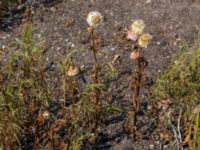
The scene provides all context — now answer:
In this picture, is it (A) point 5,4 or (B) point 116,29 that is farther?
(A) point 5,4

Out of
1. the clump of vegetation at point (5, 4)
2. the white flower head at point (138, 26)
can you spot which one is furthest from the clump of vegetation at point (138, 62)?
the clump of vegetation at point (5, 4)

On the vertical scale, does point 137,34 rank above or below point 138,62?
above

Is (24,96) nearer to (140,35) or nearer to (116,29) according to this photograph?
(140,35)

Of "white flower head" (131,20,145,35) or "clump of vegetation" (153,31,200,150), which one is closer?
"white flower head" (131,20,145,35)

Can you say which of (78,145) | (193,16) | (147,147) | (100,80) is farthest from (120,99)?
(193,16)

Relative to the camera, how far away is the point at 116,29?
4609 millimetres

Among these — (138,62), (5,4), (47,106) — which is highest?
(5,4)

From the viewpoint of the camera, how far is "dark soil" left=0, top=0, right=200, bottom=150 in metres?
4.11

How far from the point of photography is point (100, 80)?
3.88 meters

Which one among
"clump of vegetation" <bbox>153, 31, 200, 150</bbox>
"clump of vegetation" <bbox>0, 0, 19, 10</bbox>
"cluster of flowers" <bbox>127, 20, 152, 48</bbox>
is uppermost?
"clump of vegetation" <bbox>0, 0, 19, 10</bbox>

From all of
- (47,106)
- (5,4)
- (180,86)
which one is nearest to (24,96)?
(47,106)

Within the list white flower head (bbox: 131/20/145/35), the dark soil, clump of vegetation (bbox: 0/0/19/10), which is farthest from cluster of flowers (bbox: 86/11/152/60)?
clump of vegetation (bbox: 0/0/19/10)

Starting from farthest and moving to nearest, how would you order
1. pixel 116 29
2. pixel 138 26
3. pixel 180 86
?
1. pixel 116 29
2. pixel 180 86
3. pixel 138 26

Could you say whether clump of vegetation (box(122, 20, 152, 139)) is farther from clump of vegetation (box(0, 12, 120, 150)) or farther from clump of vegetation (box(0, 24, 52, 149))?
clump of vegetation (box(0, 24, 52, 149))
